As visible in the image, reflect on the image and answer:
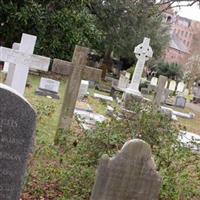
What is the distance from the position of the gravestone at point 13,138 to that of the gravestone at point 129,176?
861 mm

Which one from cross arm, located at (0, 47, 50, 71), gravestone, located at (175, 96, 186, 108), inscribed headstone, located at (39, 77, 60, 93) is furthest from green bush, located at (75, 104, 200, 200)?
gravestone, located at (175, 96, 186, 108)

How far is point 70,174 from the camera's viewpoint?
6039mm

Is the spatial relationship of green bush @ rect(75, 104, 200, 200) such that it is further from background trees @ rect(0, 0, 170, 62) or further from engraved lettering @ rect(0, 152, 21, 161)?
background trees @ rect(0, 0, 170, 62)

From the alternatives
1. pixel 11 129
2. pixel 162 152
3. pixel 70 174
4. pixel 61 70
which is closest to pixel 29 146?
pixel 11 129

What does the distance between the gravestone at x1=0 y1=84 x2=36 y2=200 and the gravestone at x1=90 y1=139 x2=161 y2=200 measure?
861 mm

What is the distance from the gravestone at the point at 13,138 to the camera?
15.5 ft

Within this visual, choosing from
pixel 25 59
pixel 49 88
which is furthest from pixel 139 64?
pixel 25 59

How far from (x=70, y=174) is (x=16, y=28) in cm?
1834

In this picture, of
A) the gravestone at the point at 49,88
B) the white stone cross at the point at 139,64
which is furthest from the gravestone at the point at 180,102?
the gravestone at the point at 49,88

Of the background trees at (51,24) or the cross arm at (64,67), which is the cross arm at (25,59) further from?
the background trees at (51,24)

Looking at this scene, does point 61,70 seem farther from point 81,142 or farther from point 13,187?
point 13,187

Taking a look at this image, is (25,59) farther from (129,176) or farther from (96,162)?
(129,176)

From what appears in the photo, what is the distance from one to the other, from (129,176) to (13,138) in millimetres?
1300

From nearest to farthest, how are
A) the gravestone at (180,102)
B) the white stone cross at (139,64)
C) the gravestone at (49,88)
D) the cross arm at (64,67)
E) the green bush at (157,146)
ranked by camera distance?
the green bush at (157,146) < the cross arm at (64,67) < the gravestone at (49,88) < the white stone cross at (139,64) < the gravestone at (180,102)
